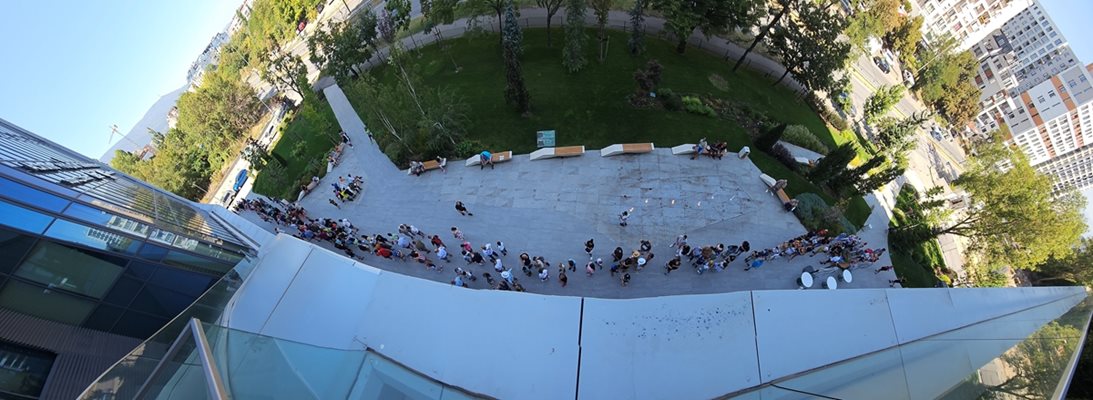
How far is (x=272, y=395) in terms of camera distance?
297 inches

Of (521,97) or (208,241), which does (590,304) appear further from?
(521,97)

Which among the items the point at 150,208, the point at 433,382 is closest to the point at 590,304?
the point at 433,382

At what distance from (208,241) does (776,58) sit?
48.5 metres

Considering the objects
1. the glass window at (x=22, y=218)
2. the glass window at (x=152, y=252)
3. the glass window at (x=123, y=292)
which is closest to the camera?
the glass window at (x=22, y=218)

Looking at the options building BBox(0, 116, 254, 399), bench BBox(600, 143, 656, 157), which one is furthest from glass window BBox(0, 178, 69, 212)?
bench BBox(600, 143, 656, 157)

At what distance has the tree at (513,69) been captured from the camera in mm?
27388

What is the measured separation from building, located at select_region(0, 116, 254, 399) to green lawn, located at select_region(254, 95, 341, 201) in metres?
18.3

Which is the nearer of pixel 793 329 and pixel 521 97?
pixel 793 329

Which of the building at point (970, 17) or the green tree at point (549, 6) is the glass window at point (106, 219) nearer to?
the green tree at point (549, 6)

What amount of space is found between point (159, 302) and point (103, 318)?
3.89 feet

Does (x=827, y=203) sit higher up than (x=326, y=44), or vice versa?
(x=326, y=44)

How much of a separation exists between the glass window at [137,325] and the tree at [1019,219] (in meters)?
38.6

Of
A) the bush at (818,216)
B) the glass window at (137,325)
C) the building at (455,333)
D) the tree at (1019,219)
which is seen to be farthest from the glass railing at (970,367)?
the tree at (1019,219)

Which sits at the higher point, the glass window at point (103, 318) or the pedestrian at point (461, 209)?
the pedestrian at point (461, 209)
